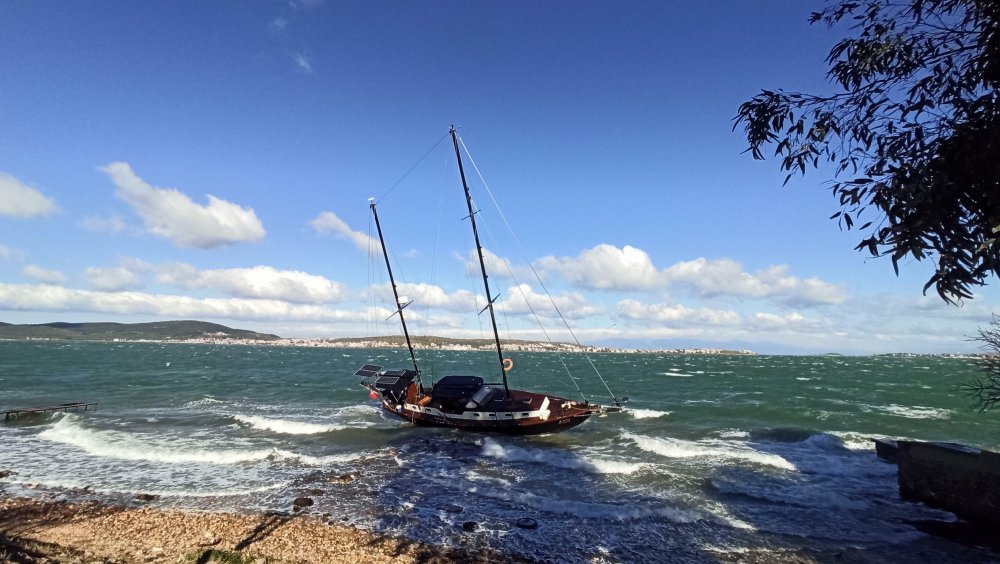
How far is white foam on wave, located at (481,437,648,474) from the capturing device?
853 inches

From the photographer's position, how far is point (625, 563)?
1238 centimetres

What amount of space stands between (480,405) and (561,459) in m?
7.42

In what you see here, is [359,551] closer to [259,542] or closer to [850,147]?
[259,542]

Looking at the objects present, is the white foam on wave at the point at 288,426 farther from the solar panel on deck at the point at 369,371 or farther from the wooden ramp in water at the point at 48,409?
the wooden ramp in water at the point at 48,409

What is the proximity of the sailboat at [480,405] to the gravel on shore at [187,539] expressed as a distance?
49.0 feet

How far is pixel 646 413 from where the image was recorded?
125 ft

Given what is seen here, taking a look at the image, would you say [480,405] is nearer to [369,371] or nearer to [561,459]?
[561,459]

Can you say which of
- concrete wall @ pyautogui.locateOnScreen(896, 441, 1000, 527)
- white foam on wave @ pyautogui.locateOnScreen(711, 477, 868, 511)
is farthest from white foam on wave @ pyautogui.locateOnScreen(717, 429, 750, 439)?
concrete wall @ pyautogui.locateOnScreen(896, 441, 1000, 527)

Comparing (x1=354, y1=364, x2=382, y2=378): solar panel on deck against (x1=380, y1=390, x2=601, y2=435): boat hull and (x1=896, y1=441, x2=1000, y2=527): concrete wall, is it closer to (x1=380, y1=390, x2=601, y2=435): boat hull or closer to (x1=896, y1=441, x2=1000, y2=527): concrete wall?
(x1=380, y1=390, x2=601, y2=435): boat hull

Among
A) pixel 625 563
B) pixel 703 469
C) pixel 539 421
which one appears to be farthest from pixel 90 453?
pixel 703 469

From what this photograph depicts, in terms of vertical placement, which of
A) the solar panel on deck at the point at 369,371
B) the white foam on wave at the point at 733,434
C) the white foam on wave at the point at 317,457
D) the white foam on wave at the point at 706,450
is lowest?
the white foam on wave at the point at 317,457

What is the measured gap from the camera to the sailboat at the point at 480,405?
91.9ft

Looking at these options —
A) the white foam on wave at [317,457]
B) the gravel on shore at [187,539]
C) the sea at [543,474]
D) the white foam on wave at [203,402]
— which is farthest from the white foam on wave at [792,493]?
the white foam on wave at [203,402]

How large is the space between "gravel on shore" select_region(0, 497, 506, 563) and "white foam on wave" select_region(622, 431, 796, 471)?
1570 cm
